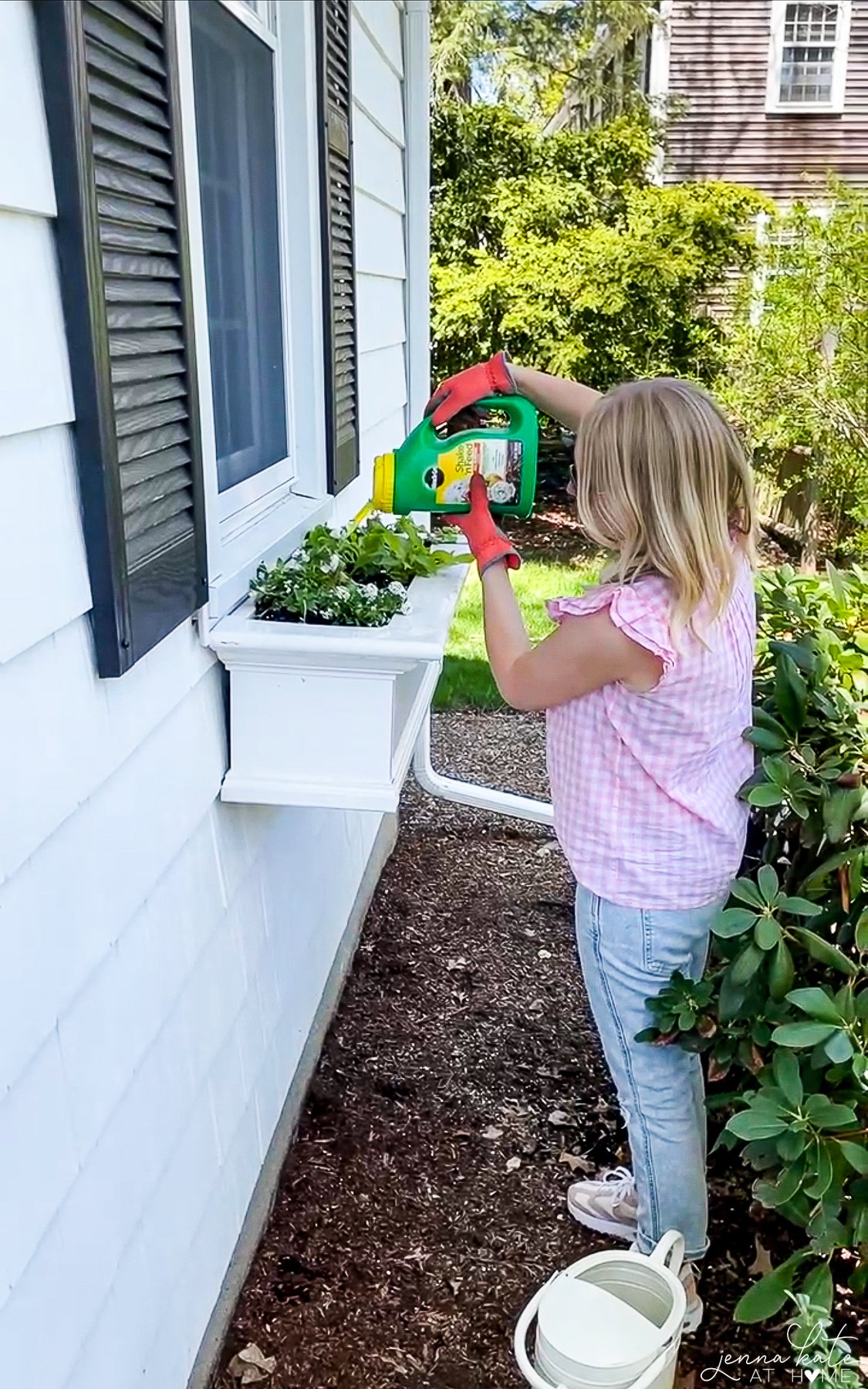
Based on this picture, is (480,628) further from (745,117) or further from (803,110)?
(803,110)

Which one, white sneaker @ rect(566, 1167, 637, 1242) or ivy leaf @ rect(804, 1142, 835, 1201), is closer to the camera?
ivy leaf @ rect(804, 1142, 835, 1201)

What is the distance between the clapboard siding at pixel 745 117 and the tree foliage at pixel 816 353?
4096mm

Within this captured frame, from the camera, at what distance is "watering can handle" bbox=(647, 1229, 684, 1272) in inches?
68.2

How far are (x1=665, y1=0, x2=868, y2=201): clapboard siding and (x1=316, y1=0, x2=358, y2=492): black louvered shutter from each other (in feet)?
34.1

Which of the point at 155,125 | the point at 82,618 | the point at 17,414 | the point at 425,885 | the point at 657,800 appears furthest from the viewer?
the point at 425,885

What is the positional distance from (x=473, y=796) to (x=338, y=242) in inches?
67.7

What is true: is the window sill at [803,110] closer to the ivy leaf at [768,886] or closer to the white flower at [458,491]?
the white flower at [458,491]

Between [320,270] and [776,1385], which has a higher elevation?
[320,270]

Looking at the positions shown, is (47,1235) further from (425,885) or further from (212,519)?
(425,885)

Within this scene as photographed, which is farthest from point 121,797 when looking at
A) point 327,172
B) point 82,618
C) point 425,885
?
point 425,885

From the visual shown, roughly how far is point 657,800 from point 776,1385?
96 cm

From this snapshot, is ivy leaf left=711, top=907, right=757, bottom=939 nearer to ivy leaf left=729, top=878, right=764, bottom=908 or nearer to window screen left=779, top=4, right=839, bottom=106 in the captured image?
ivy leaf left=729, top=878, right=764, bottom=908

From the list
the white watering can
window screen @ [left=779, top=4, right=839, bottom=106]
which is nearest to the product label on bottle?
the white watering can

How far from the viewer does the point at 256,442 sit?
238 centimetres
